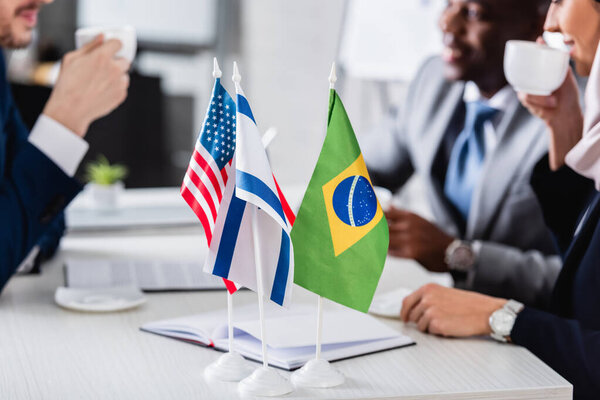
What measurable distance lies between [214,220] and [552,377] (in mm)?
486

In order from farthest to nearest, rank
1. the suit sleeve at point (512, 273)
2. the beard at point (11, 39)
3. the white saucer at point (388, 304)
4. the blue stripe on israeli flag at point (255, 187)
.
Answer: the suit sleeve at point (512, 273) < the beard at point (11, 39) < the white saucer at point (388, 304) < the blue stripe on israeli flag at point (255, 187)

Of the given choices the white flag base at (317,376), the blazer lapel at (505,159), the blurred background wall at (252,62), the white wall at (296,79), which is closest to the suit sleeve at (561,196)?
the blazer lapel at (505,159)

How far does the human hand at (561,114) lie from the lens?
4.65 ft

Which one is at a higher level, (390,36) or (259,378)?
(390,36)

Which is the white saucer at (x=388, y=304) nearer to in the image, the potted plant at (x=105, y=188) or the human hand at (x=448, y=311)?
the human hand at (x=448, y=311)

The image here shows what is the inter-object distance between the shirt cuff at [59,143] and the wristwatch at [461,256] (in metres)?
0.88

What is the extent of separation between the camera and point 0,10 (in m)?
1.49

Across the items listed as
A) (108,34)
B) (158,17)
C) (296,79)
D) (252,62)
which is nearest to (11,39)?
(108,34)

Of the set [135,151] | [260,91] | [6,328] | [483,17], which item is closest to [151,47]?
[135,151]

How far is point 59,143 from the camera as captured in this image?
4.33 ft

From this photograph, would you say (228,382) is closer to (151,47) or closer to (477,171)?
(477,171)

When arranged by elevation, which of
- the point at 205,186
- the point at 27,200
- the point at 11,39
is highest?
the point at 11,39

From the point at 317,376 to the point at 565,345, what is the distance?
15.8 inches

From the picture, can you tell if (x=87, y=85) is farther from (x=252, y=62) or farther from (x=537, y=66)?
(x=252, y=62)
